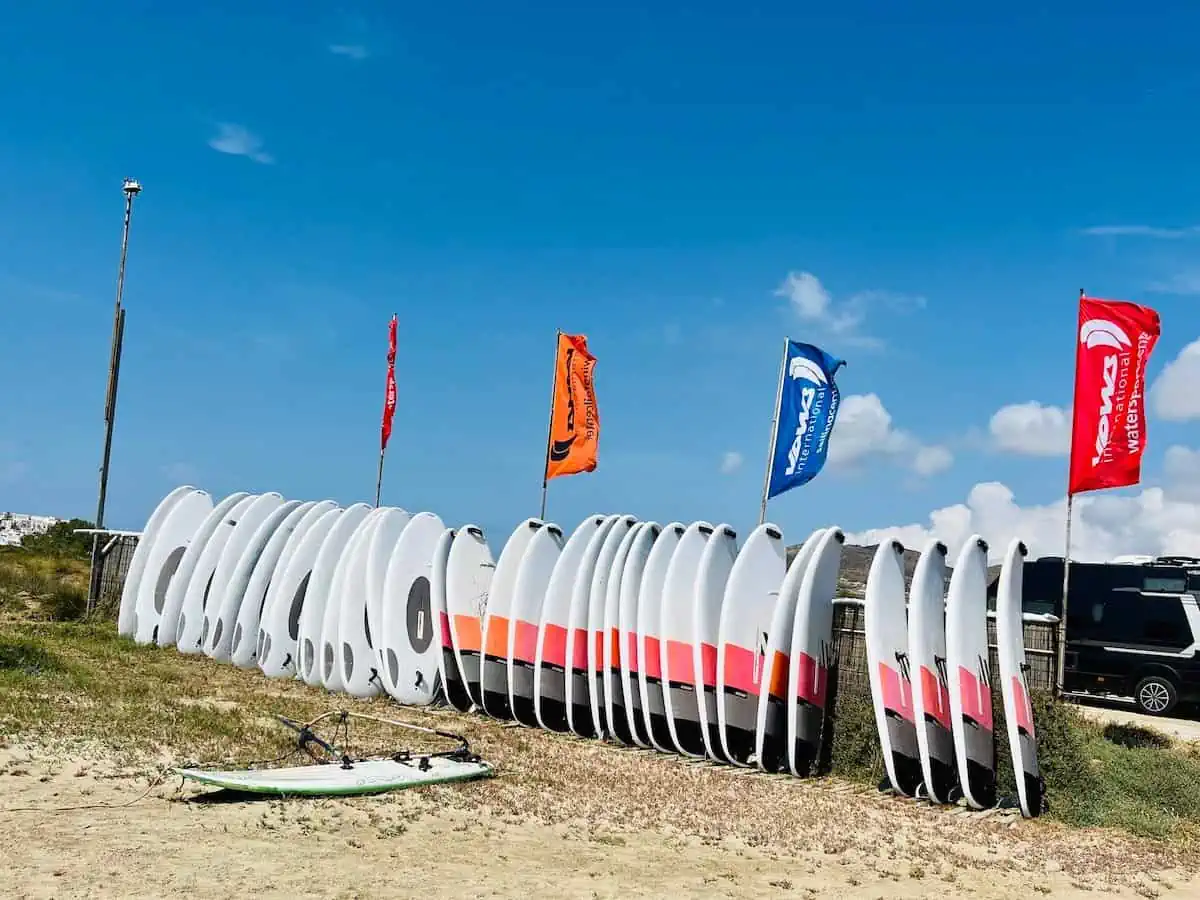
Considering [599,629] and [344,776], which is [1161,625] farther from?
[344,776]

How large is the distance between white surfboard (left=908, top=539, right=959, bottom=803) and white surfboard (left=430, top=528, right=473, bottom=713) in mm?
5773

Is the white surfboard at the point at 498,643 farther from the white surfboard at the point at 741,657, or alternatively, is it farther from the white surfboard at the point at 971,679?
the white surfboard at the point at 971,679

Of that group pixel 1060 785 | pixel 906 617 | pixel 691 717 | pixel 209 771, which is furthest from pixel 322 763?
pixel 1060 785

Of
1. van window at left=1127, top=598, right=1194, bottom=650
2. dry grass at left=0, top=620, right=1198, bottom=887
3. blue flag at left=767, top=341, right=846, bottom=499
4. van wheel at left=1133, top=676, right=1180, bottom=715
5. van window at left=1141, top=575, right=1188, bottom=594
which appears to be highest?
blue flag at left=767, top=341, right=846, bottom=499

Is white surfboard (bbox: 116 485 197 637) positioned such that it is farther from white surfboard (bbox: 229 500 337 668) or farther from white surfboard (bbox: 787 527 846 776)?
white surfboard (bbox: 787 527 846 776)

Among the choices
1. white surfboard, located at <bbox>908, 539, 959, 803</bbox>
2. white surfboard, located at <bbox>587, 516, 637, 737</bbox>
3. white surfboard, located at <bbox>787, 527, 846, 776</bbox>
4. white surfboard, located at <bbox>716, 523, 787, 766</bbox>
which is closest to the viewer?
white surfboard, located at <bbox>908, 539, 959, 803</bbox>

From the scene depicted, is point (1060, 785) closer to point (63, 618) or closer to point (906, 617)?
point (906, 617)

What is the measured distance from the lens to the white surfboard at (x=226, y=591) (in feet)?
54.6

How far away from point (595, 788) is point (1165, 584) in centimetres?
1159

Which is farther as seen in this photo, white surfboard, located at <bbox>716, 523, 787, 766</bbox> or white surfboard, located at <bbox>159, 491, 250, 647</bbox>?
white surfboard, located at <bbox>159, 491, 250, 647</bbox>


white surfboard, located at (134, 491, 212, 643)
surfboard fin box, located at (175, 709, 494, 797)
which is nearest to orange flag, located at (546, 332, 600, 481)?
white surfboard, located at (134, 491, 212, 643)

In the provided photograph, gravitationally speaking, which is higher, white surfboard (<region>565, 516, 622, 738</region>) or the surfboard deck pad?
white surfboard (<region>565, 516, 622, 738</region>)

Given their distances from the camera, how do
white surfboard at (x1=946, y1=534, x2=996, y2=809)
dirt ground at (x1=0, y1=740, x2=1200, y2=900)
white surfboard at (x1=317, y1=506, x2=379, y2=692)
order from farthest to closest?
white surfboard at (x1=317, y1=506, x2=379, y2=692) → white surfboard at (x1=946, y1=534, x2=996, y2=809) → dirt ground at (x1=0, y1=740, x2=1200, y2=900)

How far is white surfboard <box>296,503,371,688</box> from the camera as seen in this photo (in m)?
15.1
